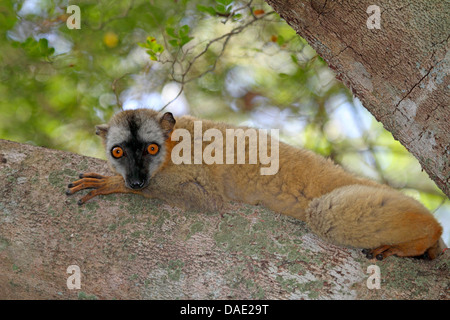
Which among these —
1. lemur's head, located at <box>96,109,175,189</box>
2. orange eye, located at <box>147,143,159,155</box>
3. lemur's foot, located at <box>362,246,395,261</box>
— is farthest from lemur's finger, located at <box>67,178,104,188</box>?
lemur's foot, located at <box>362,246,395,261</box>

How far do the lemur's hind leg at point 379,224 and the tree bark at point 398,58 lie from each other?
2.13ft

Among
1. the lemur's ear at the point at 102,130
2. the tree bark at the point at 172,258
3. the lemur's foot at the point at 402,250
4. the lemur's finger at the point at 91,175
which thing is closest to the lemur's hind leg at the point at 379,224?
the lemur's foot at the point at 402,250

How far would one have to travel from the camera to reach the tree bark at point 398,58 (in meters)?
2.97

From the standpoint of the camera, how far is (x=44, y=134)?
23.1 feet

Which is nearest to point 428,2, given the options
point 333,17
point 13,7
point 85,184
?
point 333,17

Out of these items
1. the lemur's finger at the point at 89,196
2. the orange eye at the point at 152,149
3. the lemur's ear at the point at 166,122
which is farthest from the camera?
the lemur's ear at the point at 166,122

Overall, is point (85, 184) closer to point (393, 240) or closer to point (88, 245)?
point (88, 245)

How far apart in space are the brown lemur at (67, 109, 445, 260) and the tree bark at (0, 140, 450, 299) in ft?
0.90

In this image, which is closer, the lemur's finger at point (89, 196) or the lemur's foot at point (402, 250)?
the lemur's foot at point (402, 250)

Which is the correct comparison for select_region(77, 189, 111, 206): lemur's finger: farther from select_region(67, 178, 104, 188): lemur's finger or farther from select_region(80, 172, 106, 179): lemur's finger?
select_region(80, 172, 106, 179): lemur's finger

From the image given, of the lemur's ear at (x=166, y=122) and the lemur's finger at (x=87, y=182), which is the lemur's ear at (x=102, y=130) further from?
the lemur's finger at (x=87, y=182)

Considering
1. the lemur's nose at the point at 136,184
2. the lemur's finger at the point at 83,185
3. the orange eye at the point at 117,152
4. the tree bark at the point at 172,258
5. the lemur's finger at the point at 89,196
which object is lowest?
the tree bark at the point at 172,258

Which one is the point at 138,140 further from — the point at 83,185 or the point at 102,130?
the point at 83,185

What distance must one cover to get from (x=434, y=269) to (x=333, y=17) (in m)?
2.09
